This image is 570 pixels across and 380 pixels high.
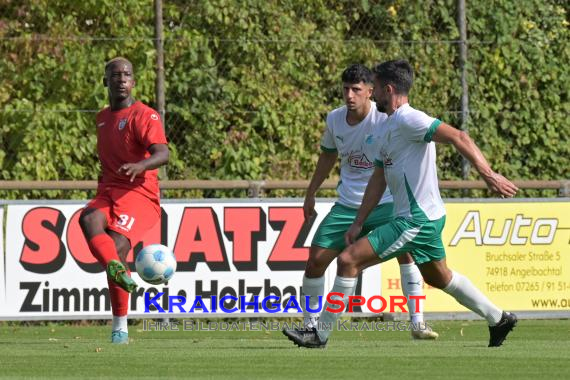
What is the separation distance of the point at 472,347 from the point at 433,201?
126 centimetres

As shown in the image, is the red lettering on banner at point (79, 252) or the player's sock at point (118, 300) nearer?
the player's sock at point (118, 300)

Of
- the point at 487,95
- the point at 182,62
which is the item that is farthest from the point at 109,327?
the point at 487,95

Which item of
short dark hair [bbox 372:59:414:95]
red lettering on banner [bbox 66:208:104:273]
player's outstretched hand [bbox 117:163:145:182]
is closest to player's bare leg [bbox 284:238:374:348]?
short dark hair [bbox 372:59:414:95]

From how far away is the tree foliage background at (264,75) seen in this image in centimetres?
1560

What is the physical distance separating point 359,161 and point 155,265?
6.09 feet

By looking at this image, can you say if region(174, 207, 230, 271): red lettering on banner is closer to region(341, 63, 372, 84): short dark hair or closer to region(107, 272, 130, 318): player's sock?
region(107, 272, 130, 318): player's sock

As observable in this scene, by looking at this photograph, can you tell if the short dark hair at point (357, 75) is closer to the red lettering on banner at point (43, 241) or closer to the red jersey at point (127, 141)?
the red jersey at point (127, 141)

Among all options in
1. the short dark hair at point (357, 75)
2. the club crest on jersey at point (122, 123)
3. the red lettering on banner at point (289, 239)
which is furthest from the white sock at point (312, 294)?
the red lettering on banner at point (289, 239)

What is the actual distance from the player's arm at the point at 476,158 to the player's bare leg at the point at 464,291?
3.09 feet

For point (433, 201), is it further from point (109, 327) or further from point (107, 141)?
point (109, 327)

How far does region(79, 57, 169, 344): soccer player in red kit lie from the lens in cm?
1043

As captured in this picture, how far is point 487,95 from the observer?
55.8ft

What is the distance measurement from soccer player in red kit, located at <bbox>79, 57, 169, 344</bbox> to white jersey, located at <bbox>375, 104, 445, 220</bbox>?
1.87m

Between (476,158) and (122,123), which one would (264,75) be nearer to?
(122,123)
